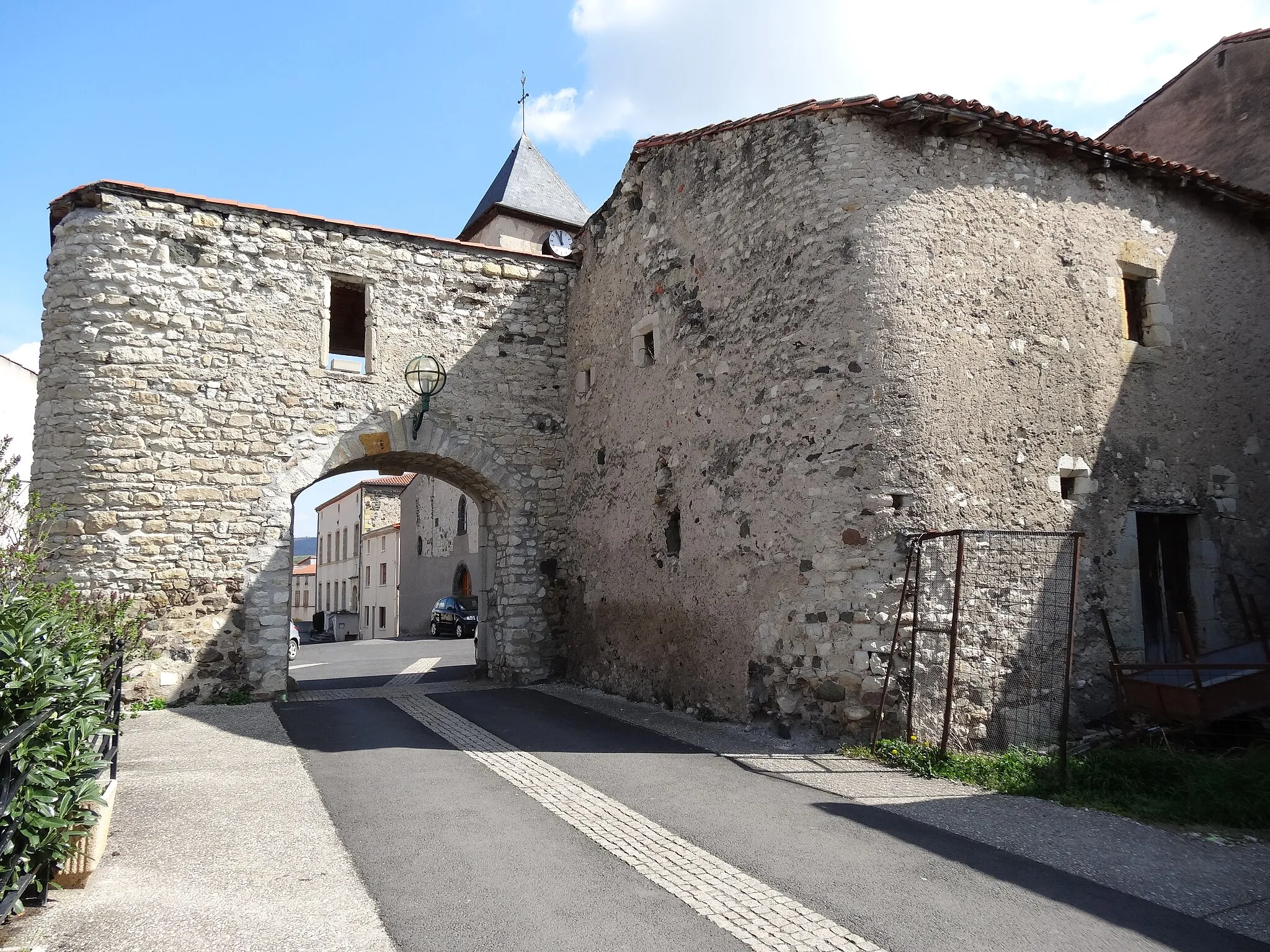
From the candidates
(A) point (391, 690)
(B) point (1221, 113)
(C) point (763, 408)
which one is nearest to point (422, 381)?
(A) point (391, 690)

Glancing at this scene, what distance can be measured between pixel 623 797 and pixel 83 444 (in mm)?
6988

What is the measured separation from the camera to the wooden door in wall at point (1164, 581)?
7902 mm

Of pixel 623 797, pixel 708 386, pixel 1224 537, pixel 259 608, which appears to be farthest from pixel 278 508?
pixel 1224 537

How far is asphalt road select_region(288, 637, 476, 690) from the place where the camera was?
39.1 ft

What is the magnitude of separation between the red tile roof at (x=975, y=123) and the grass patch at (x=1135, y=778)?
5124 millimetres

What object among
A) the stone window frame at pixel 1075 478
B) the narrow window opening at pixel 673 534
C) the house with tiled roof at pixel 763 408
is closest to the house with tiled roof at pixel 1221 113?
the house with tiled roof at pixel 763 408

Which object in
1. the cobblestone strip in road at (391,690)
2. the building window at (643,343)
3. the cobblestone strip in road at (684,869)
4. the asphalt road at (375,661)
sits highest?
the building window at (643,343)

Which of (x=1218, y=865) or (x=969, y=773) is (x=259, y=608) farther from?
(x=1218, y=865)

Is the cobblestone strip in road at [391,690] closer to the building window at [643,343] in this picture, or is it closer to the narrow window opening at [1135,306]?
the building window at [643,343]

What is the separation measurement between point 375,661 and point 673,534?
865 centimetres

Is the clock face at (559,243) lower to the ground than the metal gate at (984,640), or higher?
higher

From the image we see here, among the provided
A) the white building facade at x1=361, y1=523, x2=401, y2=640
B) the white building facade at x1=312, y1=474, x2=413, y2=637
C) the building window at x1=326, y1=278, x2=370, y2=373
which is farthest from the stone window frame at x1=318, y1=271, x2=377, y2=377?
the white building facade at x1=312, y1=474, x2=413, y2=637

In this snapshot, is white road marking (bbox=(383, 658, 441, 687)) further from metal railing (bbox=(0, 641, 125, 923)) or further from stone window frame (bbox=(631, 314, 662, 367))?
metal railing (bbox=(0, 641, 125, 923))

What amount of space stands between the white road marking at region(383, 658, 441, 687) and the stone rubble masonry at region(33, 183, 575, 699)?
77.8 inches
